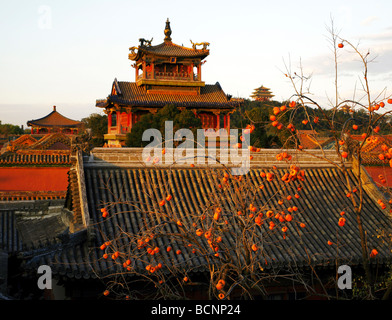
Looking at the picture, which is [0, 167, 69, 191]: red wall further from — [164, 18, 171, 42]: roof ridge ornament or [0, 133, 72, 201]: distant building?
[164, 18, 171, 42]: roof ridge ornament

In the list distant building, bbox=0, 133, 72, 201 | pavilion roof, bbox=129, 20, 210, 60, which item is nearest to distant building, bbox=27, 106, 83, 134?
pavilion roof, bbox=129, 20, 210, 60

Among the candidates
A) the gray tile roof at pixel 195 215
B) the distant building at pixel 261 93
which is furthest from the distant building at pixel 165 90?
the distant building at pixel 261 93

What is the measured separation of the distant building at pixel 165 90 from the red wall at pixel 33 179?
24.6 feet

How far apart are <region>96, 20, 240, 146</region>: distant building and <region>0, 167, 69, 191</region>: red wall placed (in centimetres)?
751

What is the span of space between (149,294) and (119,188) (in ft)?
8.74

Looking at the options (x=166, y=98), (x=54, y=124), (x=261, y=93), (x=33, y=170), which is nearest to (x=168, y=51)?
(x=166, y=98)

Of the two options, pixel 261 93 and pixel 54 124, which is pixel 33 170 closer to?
pixel 54 124

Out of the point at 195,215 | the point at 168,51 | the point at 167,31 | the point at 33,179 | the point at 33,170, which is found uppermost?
the point at 167,31

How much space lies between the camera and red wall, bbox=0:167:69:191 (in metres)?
19.9

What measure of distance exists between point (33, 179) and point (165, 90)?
443 inches

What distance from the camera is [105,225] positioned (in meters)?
8.59

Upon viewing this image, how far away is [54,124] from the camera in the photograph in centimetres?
5641

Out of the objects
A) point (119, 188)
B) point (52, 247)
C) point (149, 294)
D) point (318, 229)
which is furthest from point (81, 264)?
point (318, 229)

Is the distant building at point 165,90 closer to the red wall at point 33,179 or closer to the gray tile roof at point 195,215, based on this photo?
the red wall at point 33,179
